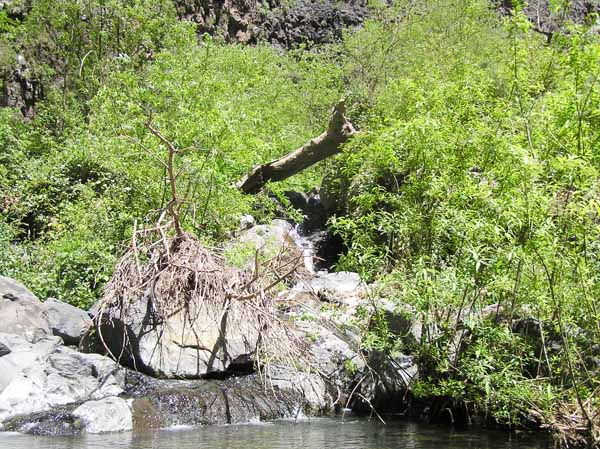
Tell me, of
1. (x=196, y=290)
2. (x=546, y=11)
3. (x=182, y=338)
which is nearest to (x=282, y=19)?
(x=546, y=11)

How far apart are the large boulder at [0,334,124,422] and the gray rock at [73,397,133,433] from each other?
0.52 meters

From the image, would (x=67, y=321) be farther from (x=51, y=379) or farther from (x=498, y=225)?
(x=498, y=225)

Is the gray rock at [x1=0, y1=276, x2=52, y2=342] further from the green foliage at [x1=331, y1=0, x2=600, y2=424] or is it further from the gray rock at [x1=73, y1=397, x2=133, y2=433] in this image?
the green foliage at [x1=331, y1=0, x2=600, y2=424]

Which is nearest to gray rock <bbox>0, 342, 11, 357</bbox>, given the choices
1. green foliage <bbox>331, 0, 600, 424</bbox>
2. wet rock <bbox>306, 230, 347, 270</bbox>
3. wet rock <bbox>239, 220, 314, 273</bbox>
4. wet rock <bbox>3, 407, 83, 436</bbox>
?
wet rock <bbox>3, 407, 83, 436</bbox>

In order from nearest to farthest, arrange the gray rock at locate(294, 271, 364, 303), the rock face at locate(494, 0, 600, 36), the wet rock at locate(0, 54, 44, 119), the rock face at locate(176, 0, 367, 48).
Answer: the gray rock at locate(294, 271, 364, 303), the wet rock at locate(0, 54, 44, 119), the rock face at locate(176, 0, 367, 48), the rock face at locate(494, 0, 600, 36)

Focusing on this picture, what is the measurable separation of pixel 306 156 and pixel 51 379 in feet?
29.2

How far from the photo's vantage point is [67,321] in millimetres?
10945

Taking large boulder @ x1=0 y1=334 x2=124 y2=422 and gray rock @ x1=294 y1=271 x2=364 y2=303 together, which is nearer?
large boulder @ x1=0 y1=334 x2=124 y2=422

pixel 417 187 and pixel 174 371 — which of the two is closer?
pixel 174 371

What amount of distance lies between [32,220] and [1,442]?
10.4 m

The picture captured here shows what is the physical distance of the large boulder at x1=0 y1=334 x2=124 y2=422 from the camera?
8.55 meters

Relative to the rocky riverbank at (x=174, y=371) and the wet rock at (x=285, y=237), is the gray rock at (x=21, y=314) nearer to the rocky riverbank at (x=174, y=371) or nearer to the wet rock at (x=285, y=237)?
the rocky riverbank at (x=174, y=371)

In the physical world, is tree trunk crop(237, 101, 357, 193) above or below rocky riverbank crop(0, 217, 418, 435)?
above

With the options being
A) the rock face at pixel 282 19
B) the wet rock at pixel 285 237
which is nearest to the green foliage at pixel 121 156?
the wet rock at pixel 285 237
